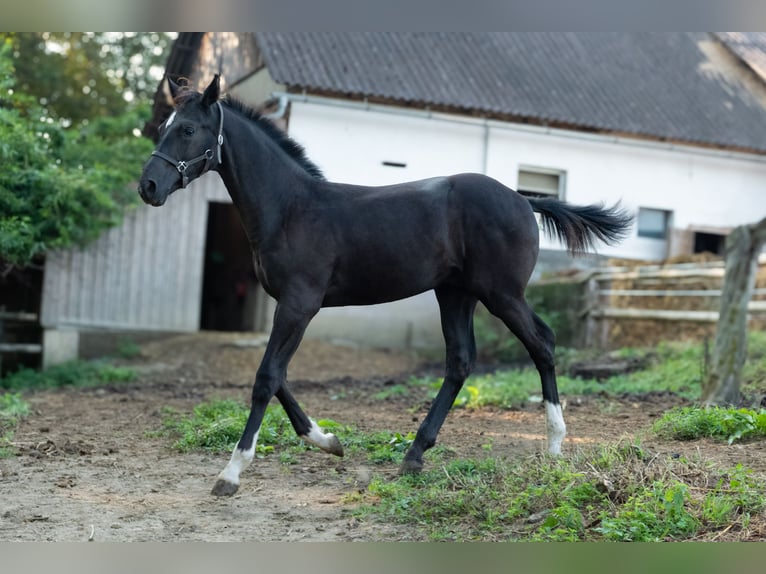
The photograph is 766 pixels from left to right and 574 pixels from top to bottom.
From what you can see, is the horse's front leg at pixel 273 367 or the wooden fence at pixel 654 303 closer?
the horse's front leg at pixel 273 367

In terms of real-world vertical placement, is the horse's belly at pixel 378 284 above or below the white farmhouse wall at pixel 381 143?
below

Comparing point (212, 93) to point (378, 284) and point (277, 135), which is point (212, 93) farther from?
point (378, 284)

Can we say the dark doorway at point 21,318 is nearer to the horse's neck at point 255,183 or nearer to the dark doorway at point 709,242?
the horse's neck at point 255,183

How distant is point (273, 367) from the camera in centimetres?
515

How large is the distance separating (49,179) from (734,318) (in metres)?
7.93

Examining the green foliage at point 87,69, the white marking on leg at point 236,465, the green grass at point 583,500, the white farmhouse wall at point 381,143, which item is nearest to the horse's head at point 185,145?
the white marking on leg at point 236,465

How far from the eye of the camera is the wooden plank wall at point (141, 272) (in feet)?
44.3

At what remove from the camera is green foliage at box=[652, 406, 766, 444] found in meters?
5.87

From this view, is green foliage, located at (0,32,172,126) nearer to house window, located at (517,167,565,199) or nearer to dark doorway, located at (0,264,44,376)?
dark doorway, located at (0,264,44,376)

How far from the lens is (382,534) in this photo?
14.1 feet

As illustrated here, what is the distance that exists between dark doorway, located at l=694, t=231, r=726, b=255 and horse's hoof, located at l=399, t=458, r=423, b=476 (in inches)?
524

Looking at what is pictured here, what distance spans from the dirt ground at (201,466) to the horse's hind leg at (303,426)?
17cm

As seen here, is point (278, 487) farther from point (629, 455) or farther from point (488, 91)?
point (488, 91)
